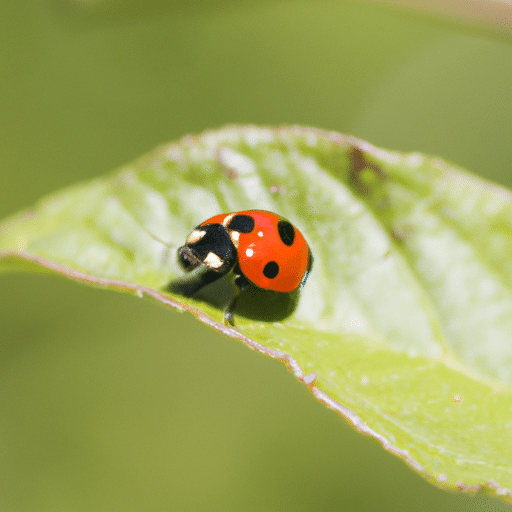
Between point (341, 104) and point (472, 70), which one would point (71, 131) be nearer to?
point (341, 104)

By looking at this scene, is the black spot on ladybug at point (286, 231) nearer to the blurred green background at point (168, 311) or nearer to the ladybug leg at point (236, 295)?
the ladybug leg at point (236, 295)

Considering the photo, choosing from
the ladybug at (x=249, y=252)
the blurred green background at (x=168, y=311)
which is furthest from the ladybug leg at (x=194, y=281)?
the blurred green background at (x=168, y=311)

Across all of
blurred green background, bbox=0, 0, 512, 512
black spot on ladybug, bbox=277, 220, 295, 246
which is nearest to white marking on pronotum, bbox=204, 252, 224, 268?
black spot on ladybug, bbox=277, 220, 295, 246

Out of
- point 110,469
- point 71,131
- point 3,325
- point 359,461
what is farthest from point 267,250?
point 71,131

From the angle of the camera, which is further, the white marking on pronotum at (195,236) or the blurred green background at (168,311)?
the blurred green background at (168,311)

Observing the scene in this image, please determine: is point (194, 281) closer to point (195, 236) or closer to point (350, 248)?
point (195, 236)

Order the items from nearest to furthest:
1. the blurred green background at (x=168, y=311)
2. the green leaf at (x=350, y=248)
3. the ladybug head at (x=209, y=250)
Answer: the green leaf at (x=350, y=248) → the ladybug head at (x=209, y=250) → the blurred green background at (x=168, y=311)

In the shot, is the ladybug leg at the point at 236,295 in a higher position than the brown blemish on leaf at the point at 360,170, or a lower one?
lower
